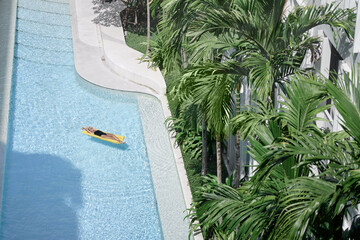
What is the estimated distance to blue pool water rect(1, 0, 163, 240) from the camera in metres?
12.3

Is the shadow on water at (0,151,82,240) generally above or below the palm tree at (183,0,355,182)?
below

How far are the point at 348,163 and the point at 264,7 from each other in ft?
10.6

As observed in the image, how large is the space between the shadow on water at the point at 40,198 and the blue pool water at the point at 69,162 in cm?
2

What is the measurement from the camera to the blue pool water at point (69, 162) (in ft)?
40.3

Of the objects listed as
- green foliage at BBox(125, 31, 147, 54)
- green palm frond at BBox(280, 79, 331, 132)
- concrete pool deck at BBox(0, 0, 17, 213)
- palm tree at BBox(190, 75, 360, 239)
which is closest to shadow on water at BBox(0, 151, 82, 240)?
concrete pool deck at BBox(0, 0, 17, 213)

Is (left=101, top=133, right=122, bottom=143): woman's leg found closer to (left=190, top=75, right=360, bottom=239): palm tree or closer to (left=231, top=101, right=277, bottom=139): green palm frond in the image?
(left=231, top=101, right=277, bottom=139): green palm frond

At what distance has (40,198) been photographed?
43.4 feet

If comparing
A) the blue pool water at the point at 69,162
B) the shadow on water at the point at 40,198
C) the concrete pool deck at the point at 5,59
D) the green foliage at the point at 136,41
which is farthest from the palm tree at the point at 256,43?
the green foliage at the point at 136,41

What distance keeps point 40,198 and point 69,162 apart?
168cm

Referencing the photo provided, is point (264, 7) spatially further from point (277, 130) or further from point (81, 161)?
point (81, 161)

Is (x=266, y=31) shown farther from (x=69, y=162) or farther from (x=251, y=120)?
(x=69, y=162)

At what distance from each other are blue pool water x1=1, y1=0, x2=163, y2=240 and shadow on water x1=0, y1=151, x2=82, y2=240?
21 millimetres

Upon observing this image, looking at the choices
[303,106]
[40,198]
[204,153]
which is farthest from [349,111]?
[40,198]

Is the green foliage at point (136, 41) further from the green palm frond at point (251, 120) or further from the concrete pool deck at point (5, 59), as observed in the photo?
the green palm frond at point (251, 120)
